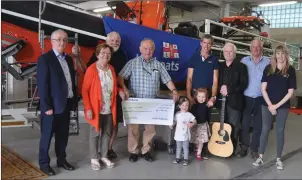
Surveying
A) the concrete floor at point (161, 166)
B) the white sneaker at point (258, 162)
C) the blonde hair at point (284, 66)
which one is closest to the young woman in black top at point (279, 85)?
the blonde hair at point (284, 66)

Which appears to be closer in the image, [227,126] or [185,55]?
[227,126]

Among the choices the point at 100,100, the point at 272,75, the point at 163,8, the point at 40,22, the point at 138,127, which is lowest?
the point at 138,127

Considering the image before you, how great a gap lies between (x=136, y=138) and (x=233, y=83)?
4.29 ft

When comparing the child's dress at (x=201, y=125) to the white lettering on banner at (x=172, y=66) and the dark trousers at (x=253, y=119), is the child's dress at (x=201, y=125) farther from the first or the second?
the white lettering on banner at (x=172, y=66)

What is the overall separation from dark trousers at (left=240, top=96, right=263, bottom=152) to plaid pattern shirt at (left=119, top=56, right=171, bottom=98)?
116 cm

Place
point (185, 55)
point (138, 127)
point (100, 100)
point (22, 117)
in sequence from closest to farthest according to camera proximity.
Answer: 1. point (100, 100)
2. point (138, 127)
3. point (22, 117)
4. point (185, 55)

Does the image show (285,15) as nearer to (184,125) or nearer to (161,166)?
(184,125)

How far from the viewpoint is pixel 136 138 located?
11.4ft

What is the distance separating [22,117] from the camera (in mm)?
3924

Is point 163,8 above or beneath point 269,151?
above

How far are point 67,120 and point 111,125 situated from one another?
1.52ft

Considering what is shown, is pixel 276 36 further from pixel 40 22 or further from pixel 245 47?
pixel 40 22

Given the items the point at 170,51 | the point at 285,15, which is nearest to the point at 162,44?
the point at 170,51

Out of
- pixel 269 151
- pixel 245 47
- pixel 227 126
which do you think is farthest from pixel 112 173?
pixel 245 47
